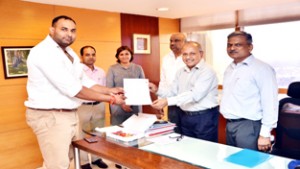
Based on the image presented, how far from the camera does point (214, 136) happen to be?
2771mm

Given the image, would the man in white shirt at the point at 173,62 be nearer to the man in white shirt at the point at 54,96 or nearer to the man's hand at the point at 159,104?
the man's hand at the point at 159,104

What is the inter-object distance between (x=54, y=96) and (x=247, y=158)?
1.34m

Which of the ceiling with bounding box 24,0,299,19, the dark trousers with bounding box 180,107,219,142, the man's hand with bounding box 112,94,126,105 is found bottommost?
the dark trousers with bounding box 180,107,219,142

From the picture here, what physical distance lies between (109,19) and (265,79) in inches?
121

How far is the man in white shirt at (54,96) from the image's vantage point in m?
1.90

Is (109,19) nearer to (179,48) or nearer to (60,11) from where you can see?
(60,11)

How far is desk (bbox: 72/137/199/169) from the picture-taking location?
1.51 m

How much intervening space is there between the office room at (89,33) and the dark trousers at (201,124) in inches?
31.8

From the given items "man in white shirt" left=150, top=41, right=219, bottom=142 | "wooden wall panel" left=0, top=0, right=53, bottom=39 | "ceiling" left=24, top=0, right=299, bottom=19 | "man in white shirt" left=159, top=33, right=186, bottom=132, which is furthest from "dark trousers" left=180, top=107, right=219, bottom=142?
"wooden wall panel" left=0, top=0, right=53, bottom=39

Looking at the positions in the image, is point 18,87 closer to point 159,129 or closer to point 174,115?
point 174,115

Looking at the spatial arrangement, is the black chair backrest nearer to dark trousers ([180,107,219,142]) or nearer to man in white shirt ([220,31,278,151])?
man in white shirt ([220,31,278,151])

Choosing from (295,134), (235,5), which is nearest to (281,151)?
(295,134)

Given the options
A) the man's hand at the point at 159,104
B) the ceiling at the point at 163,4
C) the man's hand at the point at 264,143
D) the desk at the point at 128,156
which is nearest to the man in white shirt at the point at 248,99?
the man's hand at the point at 264,143

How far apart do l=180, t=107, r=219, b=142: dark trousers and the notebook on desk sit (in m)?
0.99
